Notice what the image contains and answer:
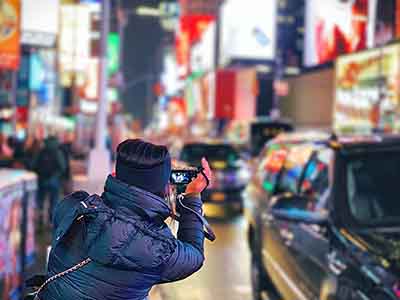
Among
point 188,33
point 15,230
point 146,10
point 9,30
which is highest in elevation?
point 188,33

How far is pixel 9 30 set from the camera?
14391 mm

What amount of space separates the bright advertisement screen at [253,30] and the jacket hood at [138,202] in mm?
54188

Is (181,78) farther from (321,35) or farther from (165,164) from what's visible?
(165,164)

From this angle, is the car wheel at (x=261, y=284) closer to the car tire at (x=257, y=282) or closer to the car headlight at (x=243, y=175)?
the car tire at (x=257, y=282)

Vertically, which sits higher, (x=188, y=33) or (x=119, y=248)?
(x=188, y=33)

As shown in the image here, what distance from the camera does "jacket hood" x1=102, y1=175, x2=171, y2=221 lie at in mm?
2914

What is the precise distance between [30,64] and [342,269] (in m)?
30.2

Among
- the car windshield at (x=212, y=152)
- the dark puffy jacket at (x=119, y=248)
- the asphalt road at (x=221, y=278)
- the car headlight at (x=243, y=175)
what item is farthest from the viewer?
the car windshield at (x=212, y=152)

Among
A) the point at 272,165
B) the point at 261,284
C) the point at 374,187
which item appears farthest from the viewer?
the point at 272,165

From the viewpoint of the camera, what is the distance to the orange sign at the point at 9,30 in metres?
14.2

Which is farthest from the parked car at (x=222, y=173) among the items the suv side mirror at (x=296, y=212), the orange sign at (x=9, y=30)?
the suv side mirror at (x=296, y=212)

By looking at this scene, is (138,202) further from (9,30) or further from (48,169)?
(9,30)

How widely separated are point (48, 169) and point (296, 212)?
890 cm

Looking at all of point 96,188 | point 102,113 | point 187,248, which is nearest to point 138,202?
point 187,248
